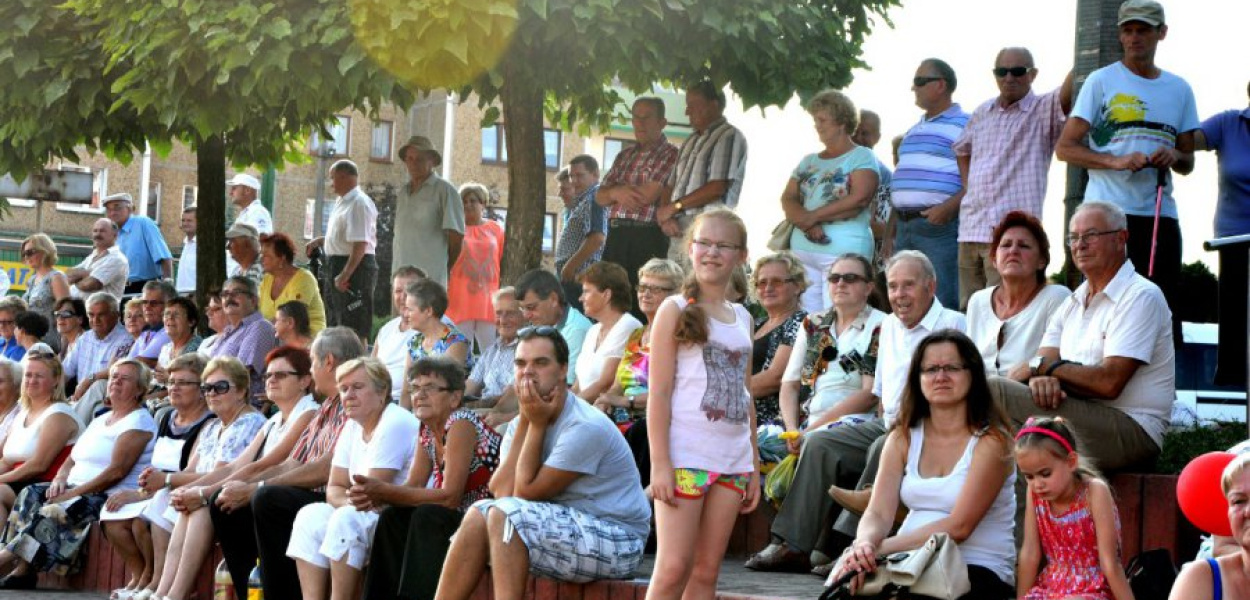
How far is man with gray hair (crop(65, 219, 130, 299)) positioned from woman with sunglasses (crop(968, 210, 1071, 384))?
10.6 metres

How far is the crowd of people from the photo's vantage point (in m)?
6.84

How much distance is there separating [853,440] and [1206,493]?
252 centimetres

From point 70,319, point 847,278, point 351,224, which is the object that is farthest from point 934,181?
point 70,319

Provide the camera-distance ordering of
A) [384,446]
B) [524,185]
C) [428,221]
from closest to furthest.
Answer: [384,446] → [524,185] → [428,221]

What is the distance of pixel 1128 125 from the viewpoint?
30.7 ft

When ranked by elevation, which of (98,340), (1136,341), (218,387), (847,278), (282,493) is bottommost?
(282,493)

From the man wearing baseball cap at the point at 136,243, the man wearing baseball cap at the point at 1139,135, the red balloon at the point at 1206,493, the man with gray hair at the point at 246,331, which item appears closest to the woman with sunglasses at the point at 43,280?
the man wearing baseball cap at the point at 136,243

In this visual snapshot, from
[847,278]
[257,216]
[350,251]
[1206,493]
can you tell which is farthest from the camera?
[257,216]

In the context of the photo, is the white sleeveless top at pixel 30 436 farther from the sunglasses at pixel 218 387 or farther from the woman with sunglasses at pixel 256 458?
the sunglasses at pixel 218 387

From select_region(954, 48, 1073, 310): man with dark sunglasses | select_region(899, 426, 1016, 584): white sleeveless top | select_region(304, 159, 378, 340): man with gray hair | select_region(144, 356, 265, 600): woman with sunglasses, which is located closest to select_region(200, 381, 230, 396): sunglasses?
select_region(144, 356, 265, 600): woman with sunglasses

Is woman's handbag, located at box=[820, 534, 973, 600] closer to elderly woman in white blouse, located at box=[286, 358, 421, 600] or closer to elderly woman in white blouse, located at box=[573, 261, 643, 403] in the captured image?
elderly woman in white blouse, located at box=[286, 358, 421, 600]

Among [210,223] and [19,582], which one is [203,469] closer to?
[19,582]

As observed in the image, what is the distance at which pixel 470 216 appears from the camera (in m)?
15.6

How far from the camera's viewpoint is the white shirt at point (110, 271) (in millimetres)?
17094
